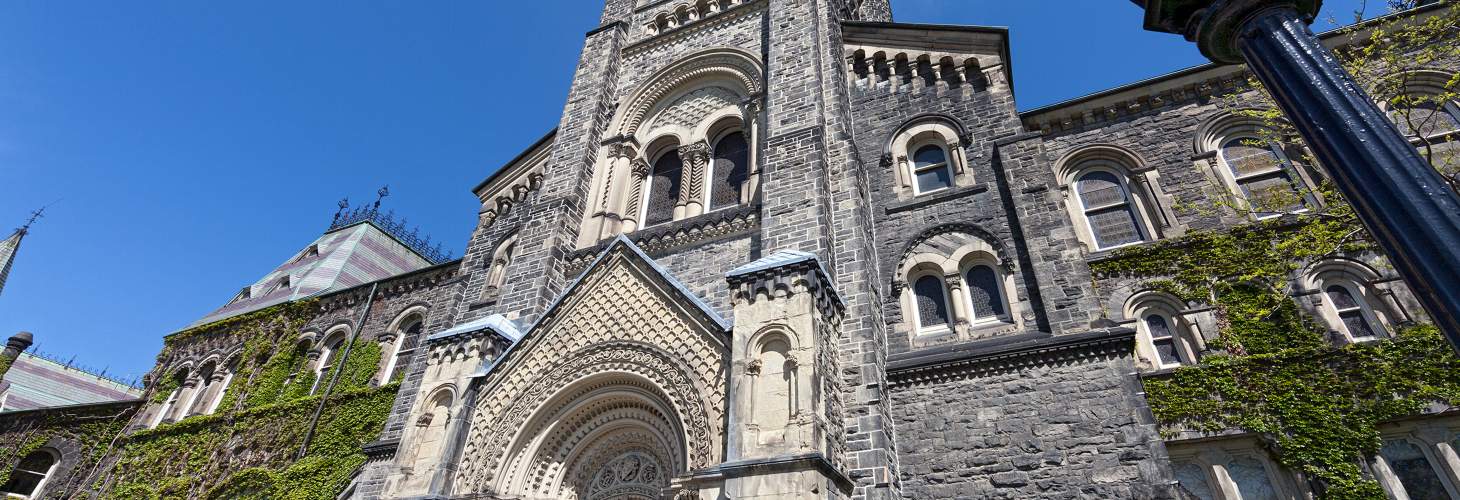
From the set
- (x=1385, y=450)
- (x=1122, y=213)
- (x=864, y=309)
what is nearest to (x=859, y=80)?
(x=1122, y=213)

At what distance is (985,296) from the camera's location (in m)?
10.5

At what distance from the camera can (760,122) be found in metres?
13.9

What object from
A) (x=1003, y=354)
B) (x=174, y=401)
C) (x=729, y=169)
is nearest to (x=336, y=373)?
(x=174, y=401)

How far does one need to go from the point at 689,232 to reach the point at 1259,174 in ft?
33.5

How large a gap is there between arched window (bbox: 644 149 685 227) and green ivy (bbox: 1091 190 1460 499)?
876 cm

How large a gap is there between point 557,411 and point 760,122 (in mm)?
7220

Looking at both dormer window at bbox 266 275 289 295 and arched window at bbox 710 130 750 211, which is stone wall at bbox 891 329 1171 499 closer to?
arched window at bbox 710 130 750 211

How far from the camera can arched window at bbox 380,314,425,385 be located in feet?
58.9

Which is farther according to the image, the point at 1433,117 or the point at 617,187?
the point at 617,187

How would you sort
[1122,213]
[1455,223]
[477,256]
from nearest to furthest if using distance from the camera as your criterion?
[1455,223] → [1122,213] → [477,256]

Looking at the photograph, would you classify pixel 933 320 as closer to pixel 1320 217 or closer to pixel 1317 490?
pixel 1317 490

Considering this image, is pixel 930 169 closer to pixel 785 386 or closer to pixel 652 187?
pixel 652 187

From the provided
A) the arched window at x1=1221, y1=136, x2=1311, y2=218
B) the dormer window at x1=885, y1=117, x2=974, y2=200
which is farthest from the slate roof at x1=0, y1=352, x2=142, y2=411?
the arched window at x1=1221, y1=136, x2=1311, y2=218

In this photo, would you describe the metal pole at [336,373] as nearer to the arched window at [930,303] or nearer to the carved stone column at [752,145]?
the carved stone column at [752,145]
